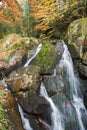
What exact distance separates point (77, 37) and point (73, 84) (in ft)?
9.07

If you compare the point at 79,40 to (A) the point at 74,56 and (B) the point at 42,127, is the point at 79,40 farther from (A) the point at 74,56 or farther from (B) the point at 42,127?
(B) the point at 42,127

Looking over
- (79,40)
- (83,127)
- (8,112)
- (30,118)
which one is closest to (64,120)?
(83,127)

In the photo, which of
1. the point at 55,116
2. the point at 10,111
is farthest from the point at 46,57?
the point at 10,111

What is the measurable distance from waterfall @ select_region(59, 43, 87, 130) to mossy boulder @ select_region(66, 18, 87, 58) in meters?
0.44

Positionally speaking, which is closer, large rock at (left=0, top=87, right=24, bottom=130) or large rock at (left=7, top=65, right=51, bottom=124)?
large rock at (left=0, top=87, right=24, bottom=130)

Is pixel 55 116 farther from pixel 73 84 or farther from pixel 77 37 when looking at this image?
pixel 77 37

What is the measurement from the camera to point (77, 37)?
1165 cm

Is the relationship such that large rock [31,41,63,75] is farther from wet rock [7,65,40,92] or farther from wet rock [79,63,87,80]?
wet rock [79,63,87,80]

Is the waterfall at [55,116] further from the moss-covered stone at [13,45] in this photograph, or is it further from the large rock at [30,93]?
the moss-covered stone at [13,45]

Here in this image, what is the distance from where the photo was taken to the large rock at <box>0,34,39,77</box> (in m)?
9.80

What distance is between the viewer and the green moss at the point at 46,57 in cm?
973

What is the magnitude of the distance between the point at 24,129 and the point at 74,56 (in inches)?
184

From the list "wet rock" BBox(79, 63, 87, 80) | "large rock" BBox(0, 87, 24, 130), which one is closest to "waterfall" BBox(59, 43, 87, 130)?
"wet rock" BBox(79, 63, 87, 80)

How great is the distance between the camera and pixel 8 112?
721cm
